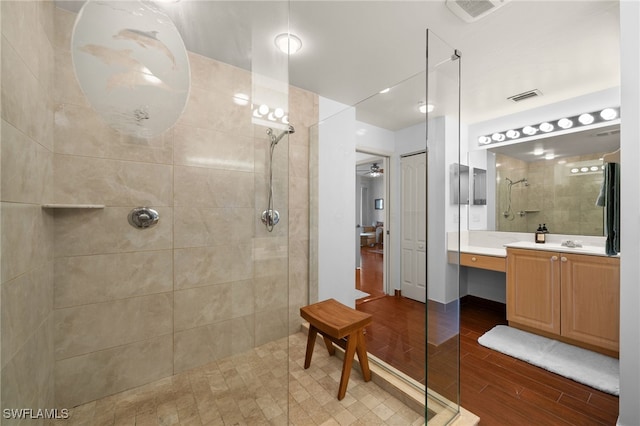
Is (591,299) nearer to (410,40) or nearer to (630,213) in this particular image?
(630,213)

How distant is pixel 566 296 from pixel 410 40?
255cm

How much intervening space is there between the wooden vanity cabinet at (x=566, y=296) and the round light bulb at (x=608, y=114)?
1.38 m

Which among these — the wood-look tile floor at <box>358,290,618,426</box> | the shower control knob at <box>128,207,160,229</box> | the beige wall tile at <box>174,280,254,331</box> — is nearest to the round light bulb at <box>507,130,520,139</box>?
the wood-look tile floor at <box>358,290,618,426</box>

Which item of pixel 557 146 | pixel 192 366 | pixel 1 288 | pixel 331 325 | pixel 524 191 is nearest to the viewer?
A: pixel 1 288

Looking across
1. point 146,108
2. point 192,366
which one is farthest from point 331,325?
point 146,108

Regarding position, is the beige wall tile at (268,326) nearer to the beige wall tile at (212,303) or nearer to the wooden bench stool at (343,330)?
the beige wall tile at (212,303)

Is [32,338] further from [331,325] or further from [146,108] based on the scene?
[331,325]

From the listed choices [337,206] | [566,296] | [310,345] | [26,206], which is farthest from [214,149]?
Answer: [566,296]

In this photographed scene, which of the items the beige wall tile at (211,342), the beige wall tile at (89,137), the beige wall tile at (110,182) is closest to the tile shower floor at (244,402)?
the beige wall tile at (211,342)

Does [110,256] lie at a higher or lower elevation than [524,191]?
lower

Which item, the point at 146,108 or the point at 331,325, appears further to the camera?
the point at 331,325

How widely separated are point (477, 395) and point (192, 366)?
72.1 inches

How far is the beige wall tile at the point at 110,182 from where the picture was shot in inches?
43.2

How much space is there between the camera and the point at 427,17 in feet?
4.89
